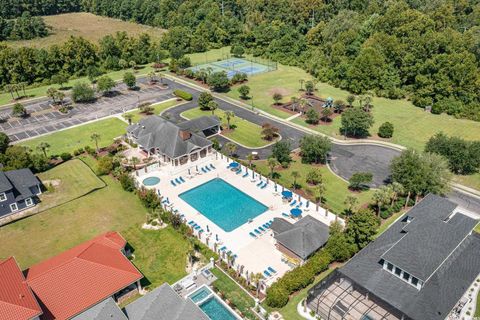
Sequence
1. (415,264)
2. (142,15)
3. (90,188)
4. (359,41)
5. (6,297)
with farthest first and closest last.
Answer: (142,15), (359,41), (90,188), (415,264), (6,297)

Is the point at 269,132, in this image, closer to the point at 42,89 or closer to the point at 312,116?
the point at 312,116

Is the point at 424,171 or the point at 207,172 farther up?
the point at 424,171

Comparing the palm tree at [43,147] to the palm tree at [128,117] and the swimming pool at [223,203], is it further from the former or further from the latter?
the swimming pool at [223,203]

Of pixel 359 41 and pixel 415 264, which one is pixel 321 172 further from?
pixel 359 41

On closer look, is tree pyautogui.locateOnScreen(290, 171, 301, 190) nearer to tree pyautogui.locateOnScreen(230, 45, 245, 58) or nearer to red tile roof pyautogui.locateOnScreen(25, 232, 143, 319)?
red tile roof pyautogui.locateOnScreen(25, 232, 143, 319)

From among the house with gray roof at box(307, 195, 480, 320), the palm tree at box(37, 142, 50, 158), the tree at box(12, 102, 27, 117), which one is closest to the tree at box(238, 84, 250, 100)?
the palm tree at box(37, 142, 50, 158)

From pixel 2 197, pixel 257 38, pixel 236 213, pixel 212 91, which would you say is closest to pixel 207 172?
pixel 236 213
